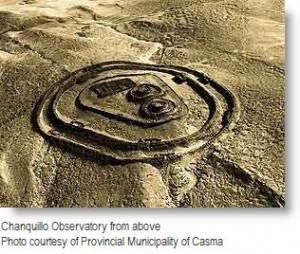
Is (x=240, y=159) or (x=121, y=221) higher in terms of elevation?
(x=240, y=159)

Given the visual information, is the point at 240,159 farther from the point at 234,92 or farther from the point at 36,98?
the point at 36,98

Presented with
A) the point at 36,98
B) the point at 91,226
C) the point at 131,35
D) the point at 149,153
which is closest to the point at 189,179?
the point at 149,153

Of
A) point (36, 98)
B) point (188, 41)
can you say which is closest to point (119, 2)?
point (188, 41)

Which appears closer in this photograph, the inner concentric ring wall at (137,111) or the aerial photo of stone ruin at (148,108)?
the aerial photo of stone ruin at (148,108)

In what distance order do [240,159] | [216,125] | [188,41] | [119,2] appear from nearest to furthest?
1. [240,159]
2. [216,125]
3. [188,41]
4. [119,2]

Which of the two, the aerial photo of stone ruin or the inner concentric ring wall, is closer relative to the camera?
the aerial photo of stone ruin

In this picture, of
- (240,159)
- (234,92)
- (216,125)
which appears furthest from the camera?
(234,92)

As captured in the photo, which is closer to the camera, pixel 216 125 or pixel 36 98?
pixel 216 125
